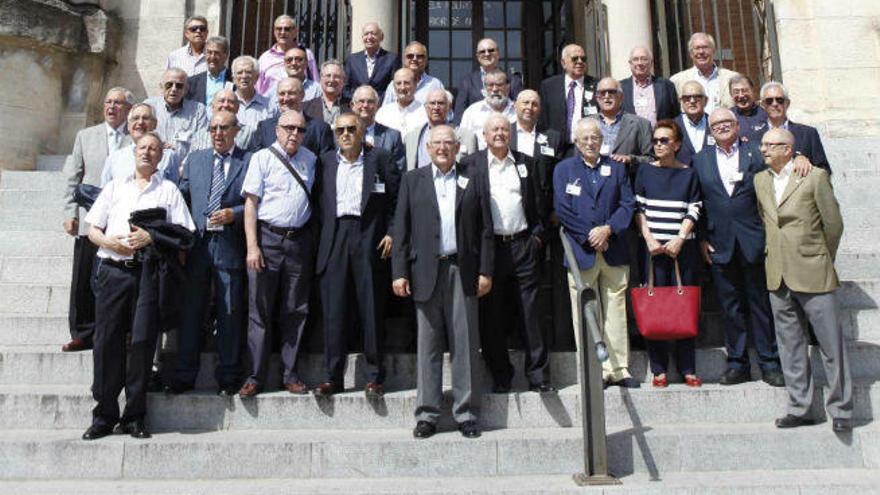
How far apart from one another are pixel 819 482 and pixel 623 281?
5.14 feet

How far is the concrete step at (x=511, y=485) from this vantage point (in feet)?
11.1

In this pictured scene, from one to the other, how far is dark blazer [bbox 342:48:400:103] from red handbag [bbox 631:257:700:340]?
322 centimetres

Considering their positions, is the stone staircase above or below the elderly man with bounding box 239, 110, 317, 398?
below

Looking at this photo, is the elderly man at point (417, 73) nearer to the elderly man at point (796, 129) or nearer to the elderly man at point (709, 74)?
the elderly man at point (709, 74)

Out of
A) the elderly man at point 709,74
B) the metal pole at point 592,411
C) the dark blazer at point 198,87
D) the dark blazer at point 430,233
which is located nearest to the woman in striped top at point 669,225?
the metal pole at point 592,411

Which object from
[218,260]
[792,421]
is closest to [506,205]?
[218,260]

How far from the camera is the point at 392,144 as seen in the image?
4.89 m

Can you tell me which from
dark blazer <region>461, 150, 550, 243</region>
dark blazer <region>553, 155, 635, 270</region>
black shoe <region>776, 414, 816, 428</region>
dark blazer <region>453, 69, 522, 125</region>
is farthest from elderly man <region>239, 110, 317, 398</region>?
black shoe <region>776, 414, 816, 428</region>

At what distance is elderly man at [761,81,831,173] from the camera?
15.6 feet

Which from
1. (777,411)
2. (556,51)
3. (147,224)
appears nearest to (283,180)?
(147,224)

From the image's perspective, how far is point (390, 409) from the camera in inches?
162

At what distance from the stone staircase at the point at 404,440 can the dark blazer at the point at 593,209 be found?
0.75m

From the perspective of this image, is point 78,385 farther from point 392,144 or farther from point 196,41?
point 196,41

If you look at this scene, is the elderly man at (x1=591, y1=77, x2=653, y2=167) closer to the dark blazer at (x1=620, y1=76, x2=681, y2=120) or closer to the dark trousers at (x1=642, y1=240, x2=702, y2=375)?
the dark blazer at (x1=620, y1=76, x2=681, y2=120)
